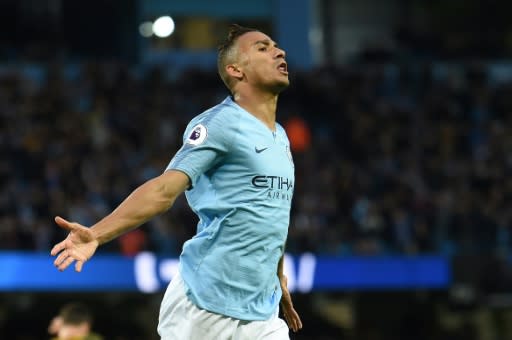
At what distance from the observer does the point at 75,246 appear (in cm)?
412

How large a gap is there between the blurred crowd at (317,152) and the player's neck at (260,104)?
29.2ft

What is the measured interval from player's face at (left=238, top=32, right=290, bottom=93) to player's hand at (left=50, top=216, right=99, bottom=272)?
1.20m

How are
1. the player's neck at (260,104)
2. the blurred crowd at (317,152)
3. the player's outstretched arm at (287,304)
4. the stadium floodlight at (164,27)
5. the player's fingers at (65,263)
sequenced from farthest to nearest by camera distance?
the stadium floodlight at (164,27), the blurred crowd at (317,152), the player's outstretched arm at (287,304), the player's neck at (260,104), the player's fingers at (65,263)

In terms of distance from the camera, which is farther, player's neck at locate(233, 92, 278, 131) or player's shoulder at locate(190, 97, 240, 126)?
player's neck at locate(233, 92, 278, 131)

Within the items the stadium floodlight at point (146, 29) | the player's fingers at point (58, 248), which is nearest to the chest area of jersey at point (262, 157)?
the player's fingers at point (58, 248)

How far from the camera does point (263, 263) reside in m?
4.72

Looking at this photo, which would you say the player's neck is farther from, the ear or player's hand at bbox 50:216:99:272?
player's hand at bbox 50:216:99:272

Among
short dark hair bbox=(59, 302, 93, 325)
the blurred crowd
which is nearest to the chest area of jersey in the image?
short dark hair bbox=(59, 302, 93, 325)

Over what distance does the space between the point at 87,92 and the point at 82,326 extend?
887cm

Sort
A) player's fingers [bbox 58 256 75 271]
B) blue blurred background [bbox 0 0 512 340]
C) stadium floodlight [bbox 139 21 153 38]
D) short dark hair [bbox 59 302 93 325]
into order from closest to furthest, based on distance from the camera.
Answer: player's fingers [bbox 58 256 75 271] → short dark hair [bbox 59 302 93 325] → blue blurred background [bbox 0 0 512 340] → stadium floodlight [bbox 139 21 153 38]

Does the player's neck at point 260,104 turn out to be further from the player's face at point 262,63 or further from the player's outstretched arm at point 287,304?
the player's outstretched arm at point 287,304

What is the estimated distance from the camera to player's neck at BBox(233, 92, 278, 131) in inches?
192

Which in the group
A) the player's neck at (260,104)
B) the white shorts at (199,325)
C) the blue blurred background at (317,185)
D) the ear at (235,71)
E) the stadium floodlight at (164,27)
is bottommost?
the blue blurred background at (317,185)

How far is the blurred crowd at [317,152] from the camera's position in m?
14.1
